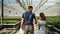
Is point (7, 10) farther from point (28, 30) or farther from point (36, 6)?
point (28, 30)

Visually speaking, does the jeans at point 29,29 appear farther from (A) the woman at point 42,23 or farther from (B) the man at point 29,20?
(A) the woman at point 42,23

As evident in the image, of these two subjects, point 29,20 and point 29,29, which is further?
point 29,29

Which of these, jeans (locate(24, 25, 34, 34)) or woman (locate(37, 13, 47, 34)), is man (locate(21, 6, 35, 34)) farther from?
woman (locate(37, 13, 47, 34))

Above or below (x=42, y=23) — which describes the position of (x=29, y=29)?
below

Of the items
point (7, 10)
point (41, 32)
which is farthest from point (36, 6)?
point (41, 32)

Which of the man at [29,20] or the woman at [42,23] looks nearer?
the man at [29,20]

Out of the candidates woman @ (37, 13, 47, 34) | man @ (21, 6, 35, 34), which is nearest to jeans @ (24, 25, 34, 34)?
man @ (21, 6, 35, 34)

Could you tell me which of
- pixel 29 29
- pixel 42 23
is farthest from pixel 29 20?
pixel 42 23

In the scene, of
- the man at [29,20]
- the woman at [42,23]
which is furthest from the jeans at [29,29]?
the woman at [42,23]

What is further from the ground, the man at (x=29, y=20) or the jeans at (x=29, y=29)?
the man at (x=29, y=20)

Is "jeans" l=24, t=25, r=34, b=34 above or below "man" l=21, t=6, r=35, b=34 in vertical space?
below

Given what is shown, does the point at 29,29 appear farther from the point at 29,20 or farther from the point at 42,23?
the point at 42,23

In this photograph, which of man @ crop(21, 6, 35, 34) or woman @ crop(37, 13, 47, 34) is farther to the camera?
woman @ crop(37, 13, 47, 34)

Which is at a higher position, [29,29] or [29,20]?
[29,20]
